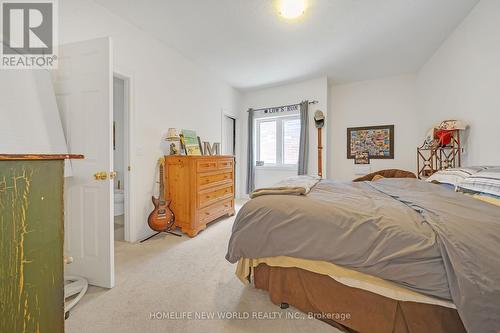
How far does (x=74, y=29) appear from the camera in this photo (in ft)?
6.42

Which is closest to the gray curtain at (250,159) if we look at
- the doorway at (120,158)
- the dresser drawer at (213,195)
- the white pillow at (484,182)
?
the dresser drawer at (213,195)

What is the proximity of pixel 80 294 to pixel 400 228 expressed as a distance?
221cm

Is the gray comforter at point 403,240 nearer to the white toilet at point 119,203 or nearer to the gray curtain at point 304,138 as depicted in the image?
the gray curtain at point 304,138

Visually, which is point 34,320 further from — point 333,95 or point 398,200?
point 333,95

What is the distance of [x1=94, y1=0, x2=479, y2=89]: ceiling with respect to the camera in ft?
7.25

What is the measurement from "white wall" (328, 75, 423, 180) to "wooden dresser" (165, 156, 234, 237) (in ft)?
9.61

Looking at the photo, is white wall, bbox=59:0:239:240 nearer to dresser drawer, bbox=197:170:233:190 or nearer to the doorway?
the doorway

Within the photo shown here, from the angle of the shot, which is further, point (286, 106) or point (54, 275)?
point (286, 106)


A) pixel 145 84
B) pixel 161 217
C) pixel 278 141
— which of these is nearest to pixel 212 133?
pixel 145 84

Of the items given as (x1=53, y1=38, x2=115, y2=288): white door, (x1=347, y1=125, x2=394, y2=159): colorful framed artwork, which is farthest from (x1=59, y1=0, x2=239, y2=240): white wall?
(x1=347, y1=125, x2=394, y2=159): colorful framed artwork

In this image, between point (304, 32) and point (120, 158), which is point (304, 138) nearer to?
point (304, 32)

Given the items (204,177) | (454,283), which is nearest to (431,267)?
(454,283)

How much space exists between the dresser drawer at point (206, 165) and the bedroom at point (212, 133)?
1.0 inches

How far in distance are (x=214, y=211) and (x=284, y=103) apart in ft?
9.64
